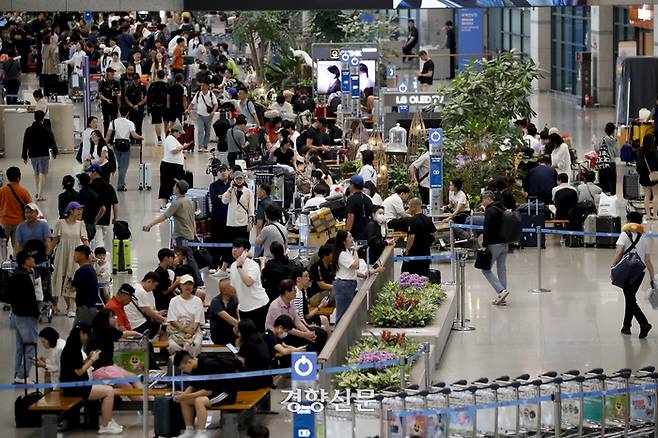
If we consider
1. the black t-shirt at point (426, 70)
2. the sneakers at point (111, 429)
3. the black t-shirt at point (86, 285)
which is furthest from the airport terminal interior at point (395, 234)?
the black t-shirt at point (426, 70)

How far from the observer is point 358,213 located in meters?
19.4

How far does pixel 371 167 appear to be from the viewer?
22828 mm

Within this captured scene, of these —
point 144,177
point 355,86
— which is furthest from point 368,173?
point 355,86

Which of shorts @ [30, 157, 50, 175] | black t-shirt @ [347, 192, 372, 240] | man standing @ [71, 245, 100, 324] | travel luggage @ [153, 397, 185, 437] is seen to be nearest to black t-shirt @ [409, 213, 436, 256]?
black t-shirt @ [347, 192, 372, 240]

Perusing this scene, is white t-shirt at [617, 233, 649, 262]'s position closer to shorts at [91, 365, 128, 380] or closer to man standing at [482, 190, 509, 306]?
man standing at [482, 190, 509, 306]

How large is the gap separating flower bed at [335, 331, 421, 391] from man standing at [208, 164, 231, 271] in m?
5.72

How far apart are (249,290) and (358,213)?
360cm

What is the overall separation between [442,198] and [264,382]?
9.69 metres

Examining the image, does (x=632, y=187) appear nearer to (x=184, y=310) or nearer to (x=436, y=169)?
(x=436, y=169)

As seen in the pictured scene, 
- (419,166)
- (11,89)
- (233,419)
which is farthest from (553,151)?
(11,89)

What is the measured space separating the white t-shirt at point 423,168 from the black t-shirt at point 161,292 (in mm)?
7914

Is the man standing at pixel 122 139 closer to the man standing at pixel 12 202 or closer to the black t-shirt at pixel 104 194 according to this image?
the black t-shirt at pixel 104 194

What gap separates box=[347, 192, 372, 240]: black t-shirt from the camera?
19391mm

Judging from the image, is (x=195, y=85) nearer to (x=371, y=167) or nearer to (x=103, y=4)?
(x=371, y=167)
